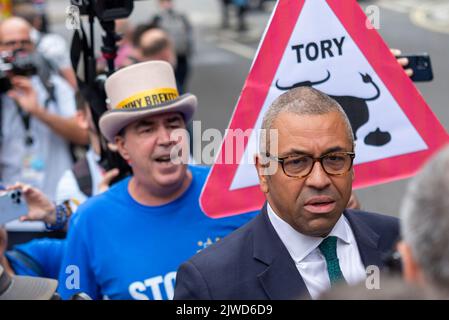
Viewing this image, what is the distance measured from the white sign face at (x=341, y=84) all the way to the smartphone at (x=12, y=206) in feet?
3.36

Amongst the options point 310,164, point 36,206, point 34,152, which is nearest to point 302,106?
point 310,164

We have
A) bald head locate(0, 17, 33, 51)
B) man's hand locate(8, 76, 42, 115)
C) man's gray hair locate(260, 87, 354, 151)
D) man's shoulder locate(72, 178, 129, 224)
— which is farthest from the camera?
bald head locate(0, 17, 33, 51)

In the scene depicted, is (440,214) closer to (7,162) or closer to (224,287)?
(224,287)

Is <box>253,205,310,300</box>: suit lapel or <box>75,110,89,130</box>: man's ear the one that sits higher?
<box>75,110,89,130</box>: man's ear

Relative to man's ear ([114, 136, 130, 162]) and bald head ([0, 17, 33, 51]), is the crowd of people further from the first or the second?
bald head ([0, 17, 33, 51])

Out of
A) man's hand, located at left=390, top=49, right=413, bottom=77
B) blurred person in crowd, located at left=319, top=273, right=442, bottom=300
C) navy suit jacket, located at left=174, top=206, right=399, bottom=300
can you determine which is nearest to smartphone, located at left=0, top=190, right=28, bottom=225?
navy suit jacket, located at left=174, top=206, right=399, bottom=300

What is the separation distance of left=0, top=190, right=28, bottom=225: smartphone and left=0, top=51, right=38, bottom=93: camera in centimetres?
253

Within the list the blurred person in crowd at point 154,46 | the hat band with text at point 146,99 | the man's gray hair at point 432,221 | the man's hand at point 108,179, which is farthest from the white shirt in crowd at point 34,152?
the man's gray hair at point 432,221

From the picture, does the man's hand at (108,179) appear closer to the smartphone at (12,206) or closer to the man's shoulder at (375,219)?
the smartphone at (12,206)

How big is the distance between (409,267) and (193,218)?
2141mm

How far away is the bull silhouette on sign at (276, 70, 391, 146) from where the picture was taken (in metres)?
3.50

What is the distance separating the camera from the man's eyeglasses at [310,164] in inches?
116

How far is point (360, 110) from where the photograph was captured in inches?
139

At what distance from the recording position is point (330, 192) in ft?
9.73
